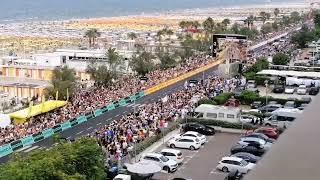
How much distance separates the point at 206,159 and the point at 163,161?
134 centimetres

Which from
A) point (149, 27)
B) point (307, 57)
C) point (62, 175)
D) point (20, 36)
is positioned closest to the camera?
point (62, 175)

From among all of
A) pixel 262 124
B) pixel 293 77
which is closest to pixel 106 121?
pixel 262 124

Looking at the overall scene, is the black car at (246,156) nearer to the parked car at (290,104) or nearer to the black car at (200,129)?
the black car at (200,129)

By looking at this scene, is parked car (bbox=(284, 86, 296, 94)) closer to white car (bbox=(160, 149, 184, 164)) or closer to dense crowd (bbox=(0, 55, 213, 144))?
dense crowd (bbox=(0, 55, 213, 144))

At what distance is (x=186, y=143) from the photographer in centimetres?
1277

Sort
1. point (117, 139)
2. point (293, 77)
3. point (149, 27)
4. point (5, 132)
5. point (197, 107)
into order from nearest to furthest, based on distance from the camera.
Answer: point (117, 139)
point (5, 132)
point (197, 107)
point (293, 77)
point (149, 27)

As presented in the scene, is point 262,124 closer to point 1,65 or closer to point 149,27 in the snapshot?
point 1,65

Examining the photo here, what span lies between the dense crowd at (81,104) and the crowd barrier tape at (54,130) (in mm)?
188

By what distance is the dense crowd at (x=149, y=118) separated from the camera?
1281 centimetres

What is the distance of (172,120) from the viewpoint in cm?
1540

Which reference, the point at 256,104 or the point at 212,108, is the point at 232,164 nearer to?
the point at 212,108

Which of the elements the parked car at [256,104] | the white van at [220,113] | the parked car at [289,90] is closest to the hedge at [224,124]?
the white van at [220,113]

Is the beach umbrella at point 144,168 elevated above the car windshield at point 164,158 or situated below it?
above

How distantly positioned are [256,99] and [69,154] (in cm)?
1017
